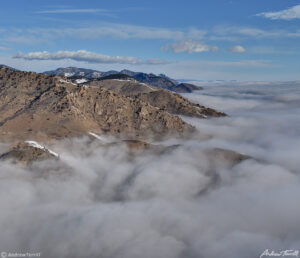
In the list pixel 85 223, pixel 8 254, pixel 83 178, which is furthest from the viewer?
pixel 83 178

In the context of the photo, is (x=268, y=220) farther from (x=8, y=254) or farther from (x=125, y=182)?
(x=8, y=254)

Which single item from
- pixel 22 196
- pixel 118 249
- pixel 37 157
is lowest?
pixel 118 249

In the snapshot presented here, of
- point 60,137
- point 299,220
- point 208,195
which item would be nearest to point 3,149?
point 60,137

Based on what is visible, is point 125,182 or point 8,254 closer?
point 8,254

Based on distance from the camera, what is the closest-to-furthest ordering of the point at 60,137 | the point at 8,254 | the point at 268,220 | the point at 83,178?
the point at 8,254 < the point at 268,220 < the point at 83,178 < the point at 60,137

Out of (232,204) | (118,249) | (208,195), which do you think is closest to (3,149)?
(118,249)

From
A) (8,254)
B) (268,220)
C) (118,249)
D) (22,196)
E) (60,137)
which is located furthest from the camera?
(60,137)

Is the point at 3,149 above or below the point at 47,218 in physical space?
above

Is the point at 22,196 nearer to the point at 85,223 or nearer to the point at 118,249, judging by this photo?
the point at 85,223

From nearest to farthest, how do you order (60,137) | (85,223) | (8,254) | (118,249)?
(8,254), (118,249), (85,223), (60,137)
